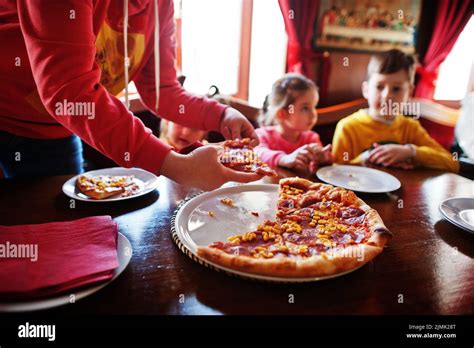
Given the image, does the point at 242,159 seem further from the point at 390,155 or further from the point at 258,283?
the point at 390,155

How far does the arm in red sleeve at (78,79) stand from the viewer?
1.13 metres

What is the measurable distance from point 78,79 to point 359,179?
1371mm

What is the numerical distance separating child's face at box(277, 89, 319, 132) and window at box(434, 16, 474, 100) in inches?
139

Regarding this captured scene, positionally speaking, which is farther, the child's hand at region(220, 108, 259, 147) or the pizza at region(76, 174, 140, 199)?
the child's hand at region(220, 108, 259, 147)

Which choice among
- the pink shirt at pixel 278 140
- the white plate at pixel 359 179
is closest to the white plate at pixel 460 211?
the white plate at pixel 359 179

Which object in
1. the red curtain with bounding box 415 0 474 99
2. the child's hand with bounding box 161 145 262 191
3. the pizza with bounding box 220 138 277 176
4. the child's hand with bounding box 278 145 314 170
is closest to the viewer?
the child's hand with bounding box 161 145 262 191

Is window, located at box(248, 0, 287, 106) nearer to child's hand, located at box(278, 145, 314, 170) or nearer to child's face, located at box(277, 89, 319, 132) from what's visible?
child's face, located at box(277, 89, 319, 132)

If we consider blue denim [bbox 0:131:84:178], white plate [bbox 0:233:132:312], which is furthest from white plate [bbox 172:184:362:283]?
blue denim [bbox 0:131:84:178]

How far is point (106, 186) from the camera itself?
5.11ft

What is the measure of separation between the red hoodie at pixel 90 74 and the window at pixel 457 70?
469cm

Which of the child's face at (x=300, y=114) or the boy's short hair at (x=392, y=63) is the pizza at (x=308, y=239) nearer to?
the child's face at (x=300, y=114)

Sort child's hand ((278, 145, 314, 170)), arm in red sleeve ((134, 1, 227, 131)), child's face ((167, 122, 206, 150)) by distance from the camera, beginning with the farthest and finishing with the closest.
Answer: child's face ((167, 122, 206, 150)) < child's hand ((278, 145, 314, 170)) < arm in red sleeve ((134, 1, 227, 131))

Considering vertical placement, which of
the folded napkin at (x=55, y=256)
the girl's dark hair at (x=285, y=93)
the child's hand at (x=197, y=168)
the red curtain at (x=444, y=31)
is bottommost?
the folded napkin at (x=55, y=256)

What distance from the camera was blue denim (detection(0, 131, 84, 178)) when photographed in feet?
5.52
